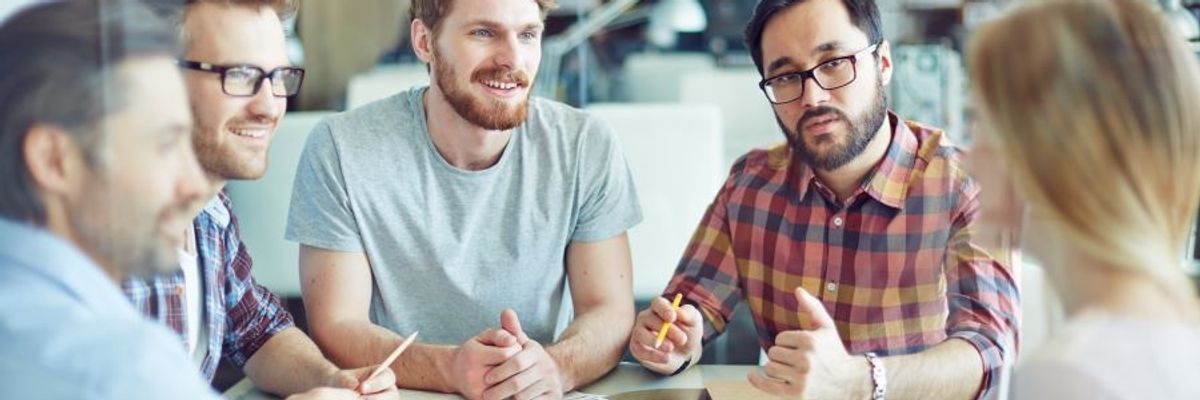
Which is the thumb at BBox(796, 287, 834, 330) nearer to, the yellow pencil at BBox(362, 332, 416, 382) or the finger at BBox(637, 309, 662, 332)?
the finger at BBox(637, 309, 662, 332)

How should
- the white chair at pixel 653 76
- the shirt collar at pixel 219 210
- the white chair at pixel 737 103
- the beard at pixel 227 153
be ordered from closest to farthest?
the beard at pixel 227 153 < the shirt collar at pixel 219 210 < the white chair at pixel 737 103 < the white chair at pixel 653 76

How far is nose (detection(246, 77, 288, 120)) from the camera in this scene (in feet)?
3.12

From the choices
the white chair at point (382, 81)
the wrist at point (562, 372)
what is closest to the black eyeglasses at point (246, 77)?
the wrist at point (562, 372)

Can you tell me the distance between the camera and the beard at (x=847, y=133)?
1.23m

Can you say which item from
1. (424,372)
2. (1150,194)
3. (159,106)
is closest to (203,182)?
(159,106)

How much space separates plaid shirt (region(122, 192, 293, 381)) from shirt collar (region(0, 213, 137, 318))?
173 mm

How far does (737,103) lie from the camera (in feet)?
8.61

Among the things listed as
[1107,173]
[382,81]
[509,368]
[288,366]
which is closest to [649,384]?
[509,368]

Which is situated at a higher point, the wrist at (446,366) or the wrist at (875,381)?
the wrist at (875,381)

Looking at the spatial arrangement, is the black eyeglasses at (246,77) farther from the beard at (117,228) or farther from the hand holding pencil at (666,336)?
the hand holding pencil at (666,336)

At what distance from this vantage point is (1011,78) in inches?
31.0

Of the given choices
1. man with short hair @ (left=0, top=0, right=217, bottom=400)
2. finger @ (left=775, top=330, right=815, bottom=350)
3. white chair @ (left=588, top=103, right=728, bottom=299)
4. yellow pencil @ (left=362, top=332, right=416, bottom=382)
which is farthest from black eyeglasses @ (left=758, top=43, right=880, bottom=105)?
man with short hair @ (left=0, top=0, right=217, bottom=400)

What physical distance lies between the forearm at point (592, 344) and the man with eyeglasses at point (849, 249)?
0.03 meters

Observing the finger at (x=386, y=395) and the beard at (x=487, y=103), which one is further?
the beard at (x=487, y=103)
